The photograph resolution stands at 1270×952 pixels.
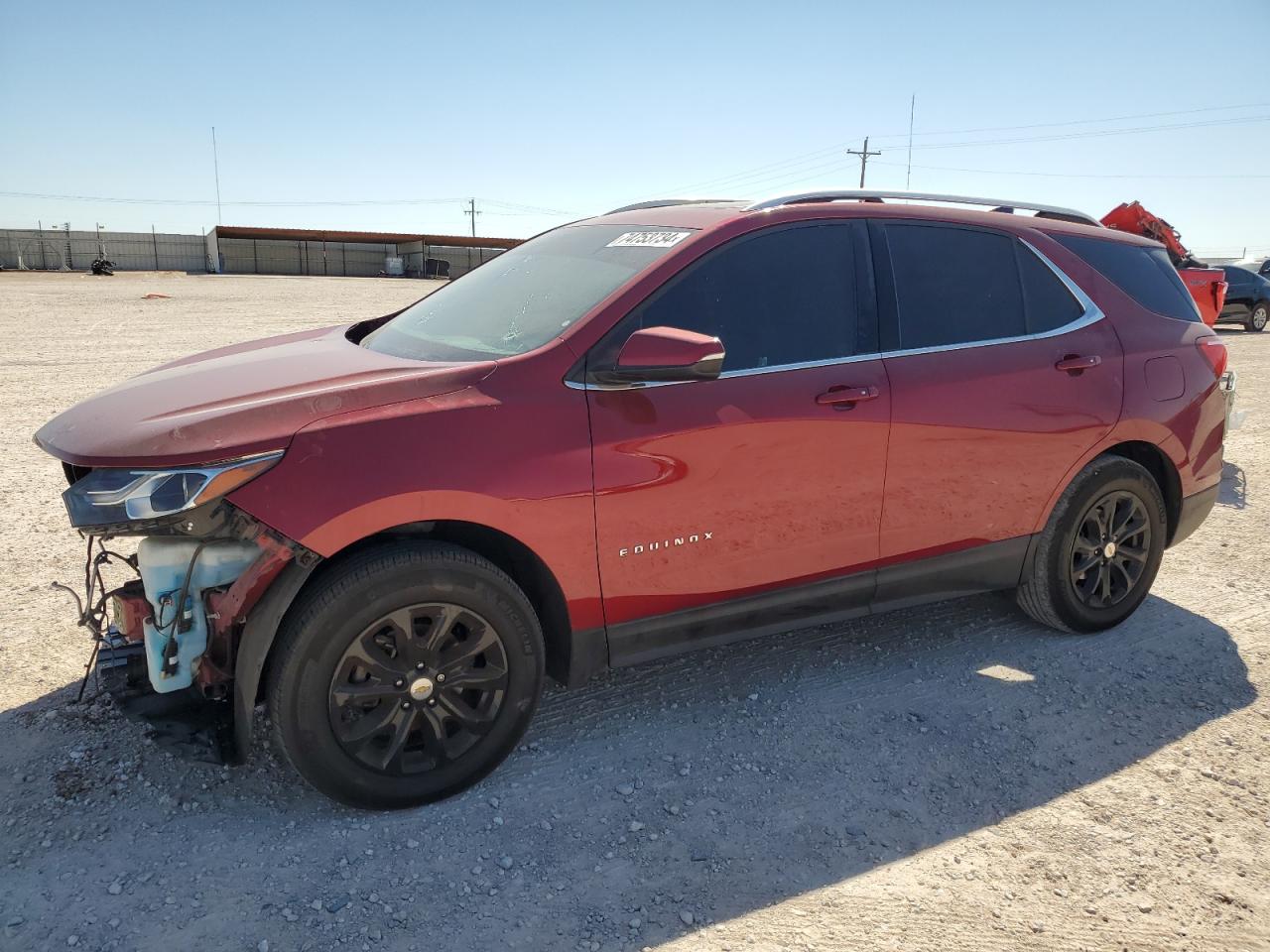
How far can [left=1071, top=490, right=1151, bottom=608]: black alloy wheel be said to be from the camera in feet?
14.0

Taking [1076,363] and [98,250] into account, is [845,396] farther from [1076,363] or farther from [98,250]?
[98,250]

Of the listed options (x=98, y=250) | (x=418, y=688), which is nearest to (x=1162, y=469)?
(x=418, y=688)

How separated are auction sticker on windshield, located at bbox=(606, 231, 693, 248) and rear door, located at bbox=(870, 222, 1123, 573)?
0.84 m

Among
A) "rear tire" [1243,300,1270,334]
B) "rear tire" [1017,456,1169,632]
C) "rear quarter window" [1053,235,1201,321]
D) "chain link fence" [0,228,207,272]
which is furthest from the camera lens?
"chain link fence" [0,228,207,272]

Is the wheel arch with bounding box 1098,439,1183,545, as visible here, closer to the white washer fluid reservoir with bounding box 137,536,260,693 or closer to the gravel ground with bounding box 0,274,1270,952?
the gravel ground with bounding box 0,274,1270,952

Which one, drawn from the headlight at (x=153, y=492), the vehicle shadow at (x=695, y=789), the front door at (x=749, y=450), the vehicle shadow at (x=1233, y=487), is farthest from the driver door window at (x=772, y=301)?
the vehicle shadow at (x=1233, y=487)

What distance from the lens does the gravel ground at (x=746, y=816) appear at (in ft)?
8.35

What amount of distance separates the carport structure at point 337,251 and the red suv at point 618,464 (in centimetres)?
5729

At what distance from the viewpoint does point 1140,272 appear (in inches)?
175

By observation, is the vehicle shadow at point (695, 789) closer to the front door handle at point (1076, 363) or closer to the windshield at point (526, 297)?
the front door handle at point (1076, 363)

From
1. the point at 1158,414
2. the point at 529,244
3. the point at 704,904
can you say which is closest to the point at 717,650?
the point at 704,904

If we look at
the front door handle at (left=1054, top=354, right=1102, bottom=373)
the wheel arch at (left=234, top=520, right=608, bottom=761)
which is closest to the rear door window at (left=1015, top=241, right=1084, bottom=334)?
the front door handle at (left=1054, top=354, right=1102, bottom=373)

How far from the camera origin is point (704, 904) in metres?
2.62

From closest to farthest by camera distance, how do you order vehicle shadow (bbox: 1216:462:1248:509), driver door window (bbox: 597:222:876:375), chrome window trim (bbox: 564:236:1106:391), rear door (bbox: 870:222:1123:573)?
chrome window trim (bbox: 564:236:1106:391) < driver door window (bbox: 597:222:876:375) < rear door (bbox: 870:222:1123:573) < vehicle shadow (bbox: 1216:462:1248:509)
